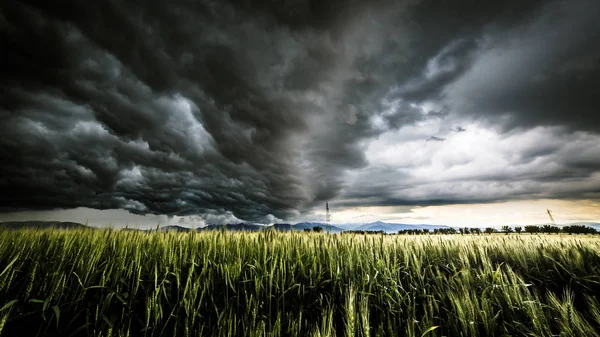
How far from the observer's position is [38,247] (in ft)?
13.7

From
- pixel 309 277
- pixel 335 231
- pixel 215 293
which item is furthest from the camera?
pixel 335 231

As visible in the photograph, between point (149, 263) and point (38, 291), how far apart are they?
4.05 feet

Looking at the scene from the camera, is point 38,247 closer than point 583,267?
Yes

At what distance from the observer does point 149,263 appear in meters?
4.00

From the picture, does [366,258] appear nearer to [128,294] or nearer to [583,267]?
[128,294]

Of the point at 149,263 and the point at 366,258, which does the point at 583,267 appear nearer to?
the point at 366,258

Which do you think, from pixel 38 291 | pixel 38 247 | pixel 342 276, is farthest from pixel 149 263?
pixel 342 276

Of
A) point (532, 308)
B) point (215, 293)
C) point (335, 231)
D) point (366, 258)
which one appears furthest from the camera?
point (335, 231)

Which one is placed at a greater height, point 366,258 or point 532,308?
point 366,258

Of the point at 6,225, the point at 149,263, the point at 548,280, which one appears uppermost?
the point at 6,225

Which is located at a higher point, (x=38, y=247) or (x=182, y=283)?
(x=38, y=247)

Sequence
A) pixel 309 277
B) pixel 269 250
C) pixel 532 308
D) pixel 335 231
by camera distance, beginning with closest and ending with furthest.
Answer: pixel 532 308, pixel 309 277, pixel 269 250, pixel 335 231

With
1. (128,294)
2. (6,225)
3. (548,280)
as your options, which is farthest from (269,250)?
(6,225)

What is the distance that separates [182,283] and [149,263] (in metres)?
0.79
